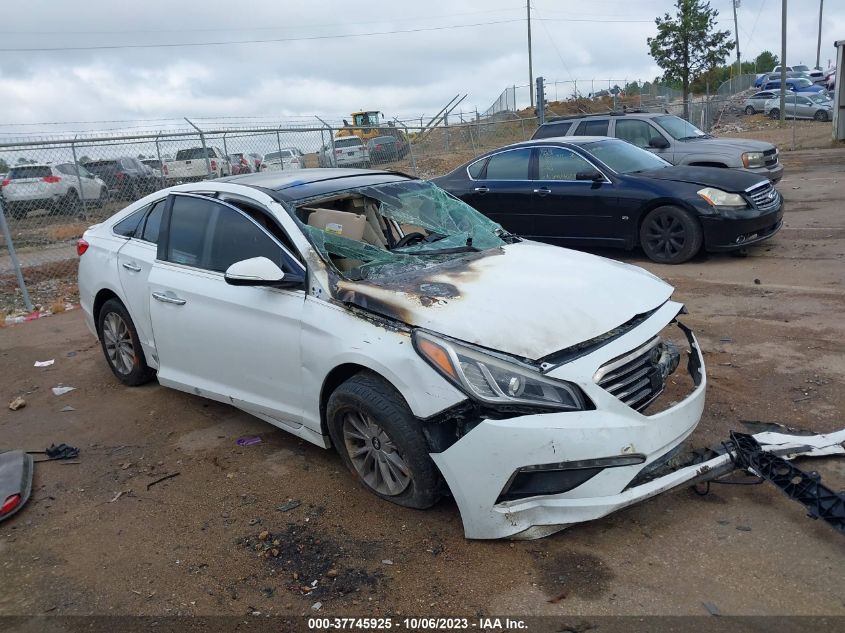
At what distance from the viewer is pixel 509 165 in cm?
934

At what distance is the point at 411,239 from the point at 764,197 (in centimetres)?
552

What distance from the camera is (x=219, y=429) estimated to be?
479 cm

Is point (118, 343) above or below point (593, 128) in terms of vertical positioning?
below

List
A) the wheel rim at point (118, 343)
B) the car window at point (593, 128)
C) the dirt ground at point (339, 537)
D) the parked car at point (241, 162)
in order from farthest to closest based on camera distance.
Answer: the parked car at point (241, 162)
the car window at point (593, 128)
the wheel rim at point (118, 343)
the dirt ground at point (339, 537)

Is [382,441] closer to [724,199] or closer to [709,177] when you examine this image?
[724,199]

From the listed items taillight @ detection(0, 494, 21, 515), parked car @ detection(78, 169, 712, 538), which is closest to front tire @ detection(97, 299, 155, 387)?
parked car @ detection(78, 169, 712, 538)

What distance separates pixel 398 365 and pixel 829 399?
2.93m

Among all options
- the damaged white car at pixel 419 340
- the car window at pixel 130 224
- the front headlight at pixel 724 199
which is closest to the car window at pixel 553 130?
the front headlight at pixel 724 199

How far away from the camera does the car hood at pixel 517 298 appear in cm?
317

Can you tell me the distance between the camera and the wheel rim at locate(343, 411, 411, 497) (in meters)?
3.40

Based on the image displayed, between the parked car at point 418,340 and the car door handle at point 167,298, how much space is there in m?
0.01

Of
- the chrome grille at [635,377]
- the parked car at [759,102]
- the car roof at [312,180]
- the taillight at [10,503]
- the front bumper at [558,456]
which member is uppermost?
the parked car at [759,102]

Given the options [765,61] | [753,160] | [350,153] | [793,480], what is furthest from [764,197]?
[765,61]

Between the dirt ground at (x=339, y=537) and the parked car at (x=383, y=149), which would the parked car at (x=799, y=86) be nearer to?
A: the parked car at (x=383, y=149)
